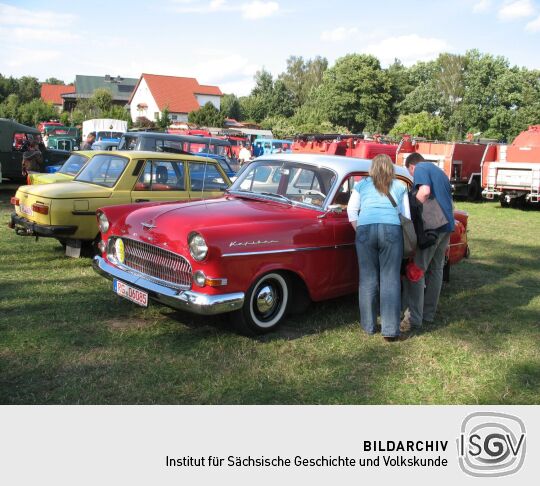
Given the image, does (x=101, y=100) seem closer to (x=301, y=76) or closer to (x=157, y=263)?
(x=301, y=76)

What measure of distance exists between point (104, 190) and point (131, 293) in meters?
2.77

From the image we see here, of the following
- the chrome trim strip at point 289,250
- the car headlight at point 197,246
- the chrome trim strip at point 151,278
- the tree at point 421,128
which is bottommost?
the chrome trim strip at point 151,278

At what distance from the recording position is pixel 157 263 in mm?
5160

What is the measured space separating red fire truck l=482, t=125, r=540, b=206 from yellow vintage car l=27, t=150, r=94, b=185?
39.7 feet

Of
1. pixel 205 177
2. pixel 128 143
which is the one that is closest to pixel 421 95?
pixel 128 143

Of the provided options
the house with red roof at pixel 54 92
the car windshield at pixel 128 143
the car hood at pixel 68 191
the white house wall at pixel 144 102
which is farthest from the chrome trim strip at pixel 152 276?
the house with red roof at pixel 54 92

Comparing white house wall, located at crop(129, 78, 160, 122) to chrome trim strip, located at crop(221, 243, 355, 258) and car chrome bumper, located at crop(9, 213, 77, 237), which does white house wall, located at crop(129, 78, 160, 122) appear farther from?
chrome trim strip, located at crop(221, 243, 355, 258)

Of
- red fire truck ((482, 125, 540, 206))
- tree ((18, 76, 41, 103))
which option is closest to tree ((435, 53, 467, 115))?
red fire truck ((482, 125, 540, 206))

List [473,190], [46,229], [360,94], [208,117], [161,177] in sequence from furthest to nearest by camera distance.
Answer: [360,94]
[208,117]
[473,190]
[161,177]
[46,229]

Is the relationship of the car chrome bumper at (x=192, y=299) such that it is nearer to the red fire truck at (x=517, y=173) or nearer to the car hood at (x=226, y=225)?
the car hood at (x=226, y=225)

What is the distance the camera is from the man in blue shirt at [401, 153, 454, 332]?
18.2ft

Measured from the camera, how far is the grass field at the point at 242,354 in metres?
4.15
